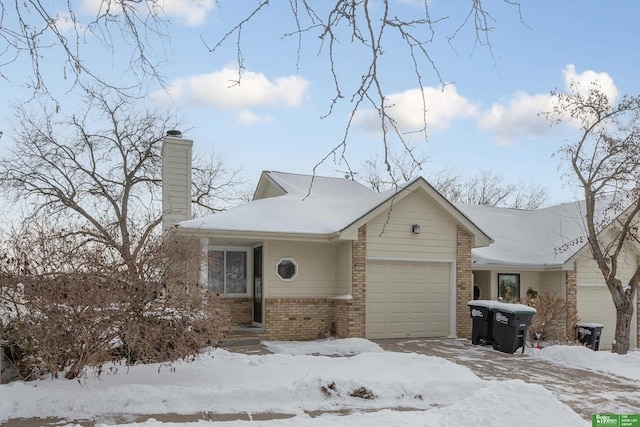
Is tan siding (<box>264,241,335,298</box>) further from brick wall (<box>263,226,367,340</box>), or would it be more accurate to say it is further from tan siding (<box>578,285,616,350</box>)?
tan siding (<box>578,285,616,350</box>)

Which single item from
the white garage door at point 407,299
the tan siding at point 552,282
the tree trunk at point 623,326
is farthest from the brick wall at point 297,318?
the tan siding at point 552,282

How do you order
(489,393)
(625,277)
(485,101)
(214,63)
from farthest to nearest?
(625,277) → (489,393) → (485,101) → (214,63)

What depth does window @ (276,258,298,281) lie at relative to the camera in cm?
1470

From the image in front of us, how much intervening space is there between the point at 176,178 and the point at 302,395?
1022 centimetres

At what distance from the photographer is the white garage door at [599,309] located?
18.1 meters

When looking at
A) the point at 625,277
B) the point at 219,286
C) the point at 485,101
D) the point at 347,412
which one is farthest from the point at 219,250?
the point at 625,277

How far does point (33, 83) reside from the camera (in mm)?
3955

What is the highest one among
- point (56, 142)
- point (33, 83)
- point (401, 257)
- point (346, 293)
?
point (56, 142)

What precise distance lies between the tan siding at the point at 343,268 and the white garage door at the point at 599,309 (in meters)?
8.51

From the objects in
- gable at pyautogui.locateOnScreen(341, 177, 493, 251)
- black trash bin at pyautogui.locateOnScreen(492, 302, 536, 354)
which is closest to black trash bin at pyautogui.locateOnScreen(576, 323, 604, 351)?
gable at pyautogui.locateOnScreen(341, 177, 493, 251)

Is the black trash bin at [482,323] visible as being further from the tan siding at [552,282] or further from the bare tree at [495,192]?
the bare tree at [495,192]

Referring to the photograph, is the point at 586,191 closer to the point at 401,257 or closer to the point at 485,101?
the point at 401,257

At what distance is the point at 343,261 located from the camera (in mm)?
15016

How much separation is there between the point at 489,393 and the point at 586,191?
969cm
